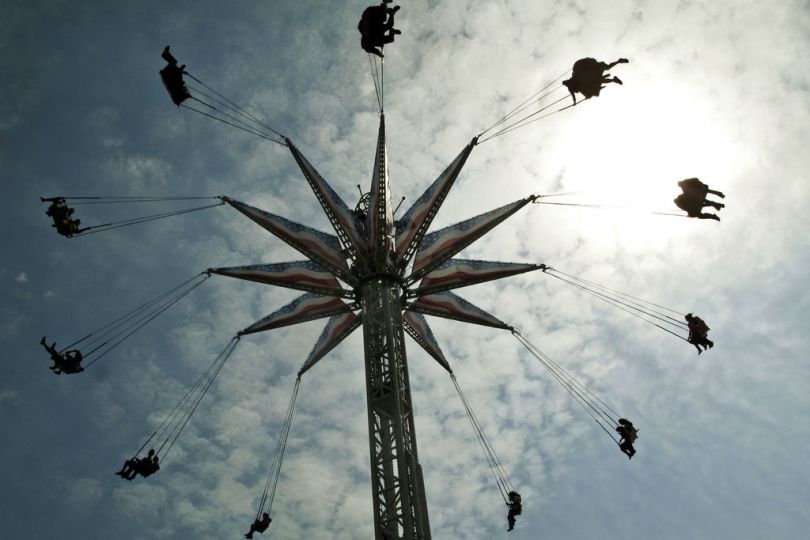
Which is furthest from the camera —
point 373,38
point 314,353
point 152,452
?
point 314,353

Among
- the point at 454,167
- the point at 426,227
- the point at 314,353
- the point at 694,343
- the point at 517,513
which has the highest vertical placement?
A: the point at 454,167

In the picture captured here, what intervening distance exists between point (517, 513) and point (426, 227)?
27.2ft

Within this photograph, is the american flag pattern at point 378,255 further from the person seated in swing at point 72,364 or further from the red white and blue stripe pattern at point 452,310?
the person seated in swing at point 72,364

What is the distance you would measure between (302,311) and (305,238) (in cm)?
226

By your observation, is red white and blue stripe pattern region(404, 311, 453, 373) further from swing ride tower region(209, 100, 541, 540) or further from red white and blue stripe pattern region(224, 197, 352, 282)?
red white and blue stripe pattern region(224, 197, 352, 282)

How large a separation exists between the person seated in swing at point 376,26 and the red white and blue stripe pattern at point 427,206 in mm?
4343

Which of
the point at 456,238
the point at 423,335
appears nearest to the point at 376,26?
the point at 456,238

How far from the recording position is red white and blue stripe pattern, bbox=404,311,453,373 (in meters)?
17.0

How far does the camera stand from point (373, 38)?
37.5 ft

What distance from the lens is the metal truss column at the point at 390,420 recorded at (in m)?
11.2

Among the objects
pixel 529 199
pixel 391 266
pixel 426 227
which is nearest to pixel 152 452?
pixel 391 266

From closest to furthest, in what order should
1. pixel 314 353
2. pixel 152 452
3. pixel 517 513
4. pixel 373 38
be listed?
pixel 373 38 → pixel 152 452 → pixel 517 513 → pixel 314 353

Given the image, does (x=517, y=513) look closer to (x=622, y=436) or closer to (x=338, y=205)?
(x=622, y=436)

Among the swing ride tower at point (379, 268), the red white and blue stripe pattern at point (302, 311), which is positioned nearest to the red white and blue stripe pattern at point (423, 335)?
the swing ride tower at point (379, 268)
